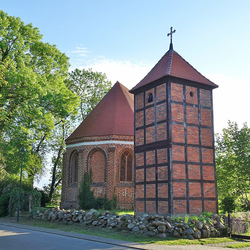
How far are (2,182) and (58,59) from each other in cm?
997

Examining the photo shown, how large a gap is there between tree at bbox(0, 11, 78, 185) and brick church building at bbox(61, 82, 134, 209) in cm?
339

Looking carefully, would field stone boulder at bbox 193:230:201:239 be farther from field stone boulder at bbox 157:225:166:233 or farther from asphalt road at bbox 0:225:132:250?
asphalt road at bbox 0:225:132:250

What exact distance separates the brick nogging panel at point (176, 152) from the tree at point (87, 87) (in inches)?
759

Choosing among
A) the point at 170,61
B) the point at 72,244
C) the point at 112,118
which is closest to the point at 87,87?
the point at 112,118

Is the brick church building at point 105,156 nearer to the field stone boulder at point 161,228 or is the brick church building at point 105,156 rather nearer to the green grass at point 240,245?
the field stone boulder at point 161,228

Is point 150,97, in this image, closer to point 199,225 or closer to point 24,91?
point 199,225

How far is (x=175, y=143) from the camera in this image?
15945 mm

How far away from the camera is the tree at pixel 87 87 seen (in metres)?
36.4

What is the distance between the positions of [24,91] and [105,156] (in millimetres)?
7914

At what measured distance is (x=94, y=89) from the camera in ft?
121

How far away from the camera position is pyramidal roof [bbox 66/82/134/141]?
2539cm

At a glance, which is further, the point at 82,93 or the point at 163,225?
the point at 82,93

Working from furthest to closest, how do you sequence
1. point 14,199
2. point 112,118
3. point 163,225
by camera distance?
1. point 112,118
2. point 14,199
3. point 163,225

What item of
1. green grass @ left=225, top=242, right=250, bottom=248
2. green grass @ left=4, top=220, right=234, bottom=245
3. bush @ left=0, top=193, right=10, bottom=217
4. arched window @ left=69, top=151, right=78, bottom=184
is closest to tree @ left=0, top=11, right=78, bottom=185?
bush @ left=0, top=193, right=10, bottom=217
